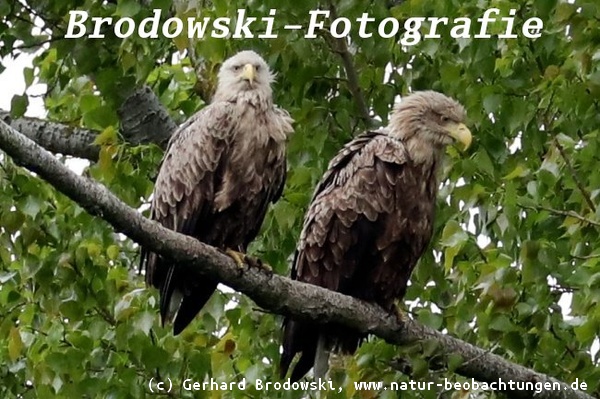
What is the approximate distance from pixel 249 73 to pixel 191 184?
1.94 ft

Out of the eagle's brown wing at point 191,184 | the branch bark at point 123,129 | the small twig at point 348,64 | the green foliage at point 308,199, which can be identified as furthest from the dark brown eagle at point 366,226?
the branch bark at point 123,129

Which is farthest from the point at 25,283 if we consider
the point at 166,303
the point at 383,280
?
the point at 383,280

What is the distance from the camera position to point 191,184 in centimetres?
604

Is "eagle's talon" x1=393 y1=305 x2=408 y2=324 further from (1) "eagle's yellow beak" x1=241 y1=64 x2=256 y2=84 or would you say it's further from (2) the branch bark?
(2) the branch bark

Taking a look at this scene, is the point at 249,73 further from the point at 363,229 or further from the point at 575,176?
the point at 575,176

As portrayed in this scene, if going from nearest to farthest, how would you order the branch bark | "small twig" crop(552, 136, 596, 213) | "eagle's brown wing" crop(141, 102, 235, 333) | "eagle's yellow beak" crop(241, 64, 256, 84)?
"small twig" crop(552, 136, 596, 213) < "eagle's brown wing" crop(141, 102, 235, 333) < "eagle's yellow beak" crop(241, 64, 256, 84) < the branch bark

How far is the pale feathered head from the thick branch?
44.6 inches

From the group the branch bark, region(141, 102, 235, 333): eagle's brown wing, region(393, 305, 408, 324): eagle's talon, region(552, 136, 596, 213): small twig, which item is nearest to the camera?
region(552, 136, 596, 213): small twig

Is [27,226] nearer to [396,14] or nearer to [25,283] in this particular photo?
[25,283]

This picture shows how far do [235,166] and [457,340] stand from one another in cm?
129

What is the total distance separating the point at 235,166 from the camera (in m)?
5.99

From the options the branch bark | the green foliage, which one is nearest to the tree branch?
the green foliage

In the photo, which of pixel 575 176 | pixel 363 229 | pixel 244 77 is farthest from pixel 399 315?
pixel 244 77

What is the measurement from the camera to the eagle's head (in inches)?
240
